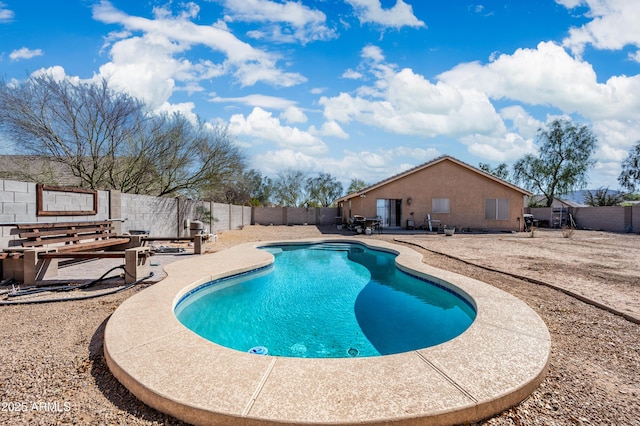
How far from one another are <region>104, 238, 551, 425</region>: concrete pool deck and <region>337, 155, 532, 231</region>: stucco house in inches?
667

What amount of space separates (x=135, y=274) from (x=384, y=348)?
469cm

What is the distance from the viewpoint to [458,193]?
20.3 m

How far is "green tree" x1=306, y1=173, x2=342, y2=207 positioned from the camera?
116 ft

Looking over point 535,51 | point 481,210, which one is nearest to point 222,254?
point 535,51

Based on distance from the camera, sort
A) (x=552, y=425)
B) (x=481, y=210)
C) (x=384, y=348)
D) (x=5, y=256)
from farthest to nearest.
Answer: (x=481, y=210) → (x=5, y=256) → (x=384, y=348) → (x=552, y=425)

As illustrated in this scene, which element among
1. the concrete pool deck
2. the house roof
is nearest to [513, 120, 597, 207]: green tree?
the house roof

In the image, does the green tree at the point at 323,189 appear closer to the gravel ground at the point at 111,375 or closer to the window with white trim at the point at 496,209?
the window with white trim at the point at 496,209

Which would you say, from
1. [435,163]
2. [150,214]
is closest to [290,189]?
[435,163]

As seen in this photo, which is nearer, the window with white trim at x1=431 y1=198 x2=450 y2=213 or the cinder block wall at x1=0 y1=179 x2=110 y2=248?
the cinder block wall at x1=0 y1=179 x2=110 y2=248

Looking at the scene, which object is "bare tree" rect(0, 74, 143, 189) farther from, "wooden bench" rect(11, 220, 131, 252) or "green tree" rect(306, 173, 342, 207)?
"green tree" rect(306, 173, 342, 207)

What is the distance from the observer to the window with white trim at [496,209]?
20.3 m

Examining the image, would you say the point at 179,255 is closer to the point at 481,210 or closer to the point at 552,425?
the point at 552,425

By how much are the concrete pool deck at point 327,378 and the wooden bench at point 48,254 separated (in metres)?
2.23

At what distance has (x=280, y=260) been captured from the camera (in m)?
10.4
